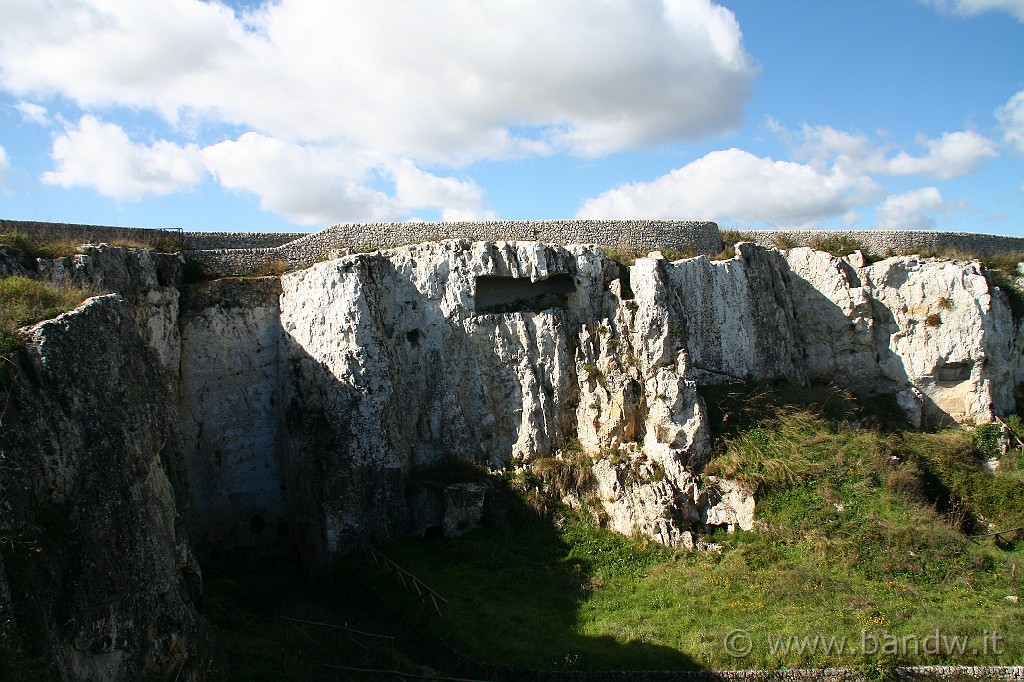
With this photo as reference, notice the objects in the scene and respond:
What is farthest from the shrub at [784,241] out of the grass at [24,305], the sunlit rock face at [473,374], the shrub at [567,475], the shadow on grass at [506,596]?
the grass at [24,305]

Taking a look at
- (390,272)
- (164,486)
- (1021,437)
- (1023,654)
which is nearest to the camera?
(164,486)

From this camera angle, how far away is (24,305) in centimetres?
753

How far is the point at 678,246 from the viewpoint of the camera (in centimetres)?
1722

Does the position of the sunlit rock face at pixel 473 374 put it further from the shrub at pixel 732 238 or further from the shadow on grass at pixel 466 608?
the shrub at pixel 732 238

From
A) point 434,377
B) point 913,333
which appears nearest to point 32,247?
point 434,377

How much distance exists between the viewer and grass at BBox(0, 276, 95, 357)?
673cm

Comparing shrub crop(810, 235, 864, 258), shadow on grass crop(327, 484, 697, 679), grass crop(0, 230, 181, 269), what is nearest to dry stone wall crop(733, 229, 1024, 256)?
shrub crop(810, 235, 864, 258)

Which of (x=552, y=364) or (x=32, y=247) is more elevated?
(x=32, y=247)

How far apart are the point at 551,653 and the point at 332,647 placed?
3.42 m

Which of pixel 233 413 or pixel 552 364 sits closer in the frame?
pixel 233 413

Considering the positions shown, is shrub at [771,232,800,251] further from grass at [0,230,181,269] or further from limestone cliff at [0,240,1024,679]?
grass at [0,230,181,269]

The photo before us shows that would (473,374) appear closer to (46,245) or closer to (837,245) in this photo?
(46,245)

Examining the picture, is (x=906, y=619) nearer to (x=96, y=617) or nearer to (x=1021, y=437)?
(x=1021, y=437)

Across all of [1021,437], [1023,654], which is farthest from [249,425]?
[1021,437]
